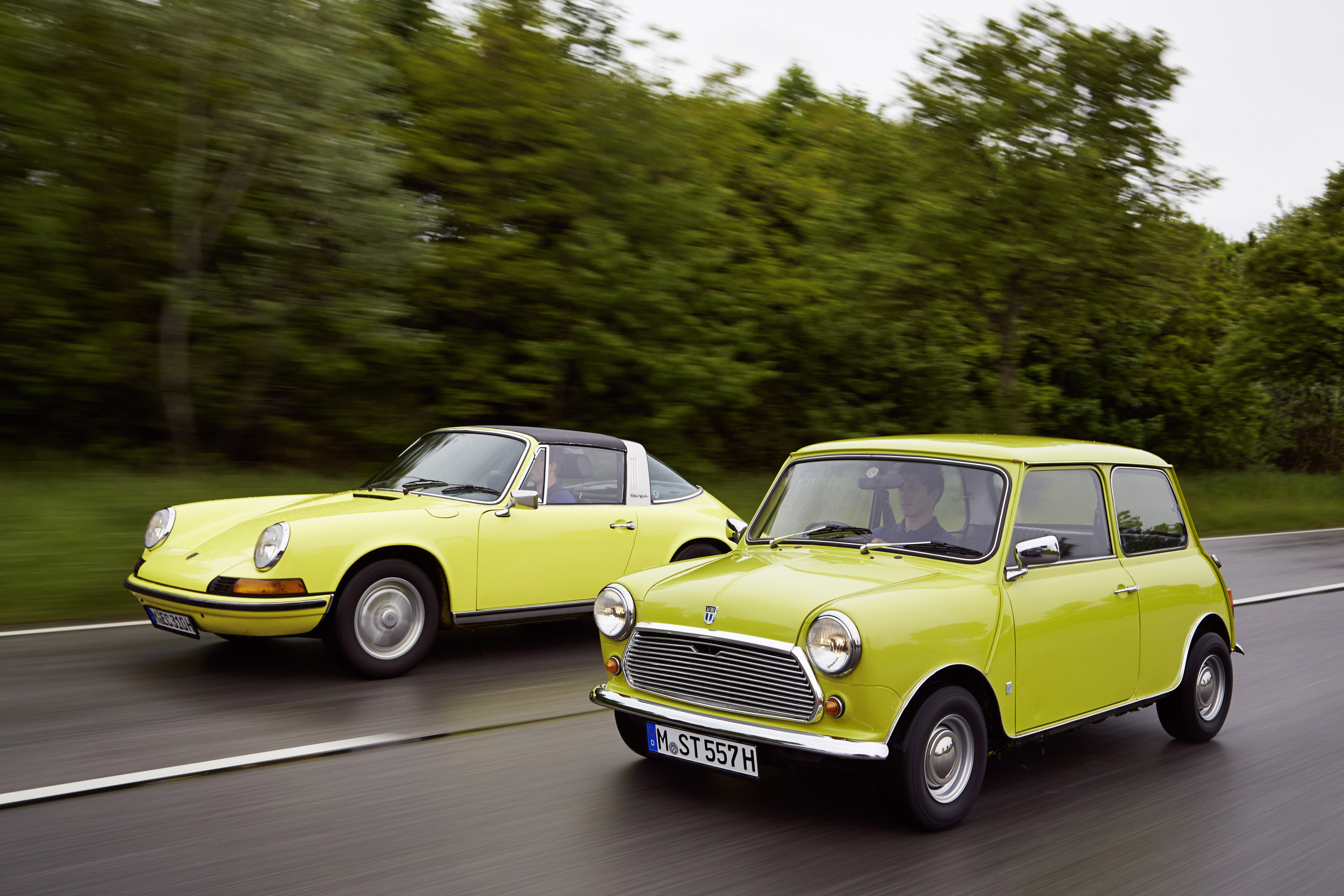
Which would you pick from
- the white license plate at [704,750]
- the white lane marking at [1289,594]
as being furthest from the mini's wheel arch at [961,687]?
the white lane marking at [1289,594]

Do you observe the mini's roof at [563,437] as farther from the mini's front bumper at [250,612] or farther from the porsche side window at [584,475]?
the mini's front bumper at [250,612]

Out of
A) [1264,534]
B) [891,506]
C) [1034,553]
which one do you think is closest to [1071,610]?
[1034,553]

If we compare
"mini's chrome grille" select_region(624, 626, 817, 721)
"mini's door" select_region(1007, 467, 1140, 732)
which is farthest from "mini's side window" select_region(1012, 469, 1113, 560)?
"mini's chrome grille" select_region(624, 626, 817, 721)

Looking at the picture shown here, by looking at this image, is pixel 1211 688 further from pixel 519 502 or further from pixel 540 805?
pixel 519 502

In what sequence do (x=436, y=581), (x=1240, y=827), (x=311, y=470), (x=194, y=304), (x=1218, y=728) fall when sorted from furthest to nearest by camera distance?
(x=311, y=470), (x=194, y=304), (x=436, y=581), (x=1218, y=728), (x=1240, y=827)

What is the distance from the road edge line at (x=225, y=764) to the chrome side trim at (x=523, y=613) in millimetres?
1399

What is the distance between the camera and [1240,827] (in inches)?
181

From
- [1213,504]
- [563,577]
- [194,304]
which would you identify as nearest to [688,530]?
[563,577]

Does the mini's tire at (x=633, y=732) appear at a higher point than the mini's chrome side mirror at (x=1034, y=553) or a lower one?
lower

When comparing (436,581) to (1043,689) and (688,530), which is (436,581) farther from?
(1043,689)

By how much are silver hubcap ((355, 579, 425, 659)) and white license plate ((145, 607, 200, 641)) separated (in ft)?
3.07

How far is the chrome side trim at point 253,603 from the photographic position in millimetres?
6344

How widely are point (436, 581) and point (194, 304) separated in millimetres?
7456

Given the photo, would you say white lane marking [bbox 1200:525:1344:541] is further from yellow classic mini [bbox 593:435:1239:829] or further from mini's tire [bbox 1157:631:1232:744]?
yellow classic mini [bbox 593:435:1239:829]
